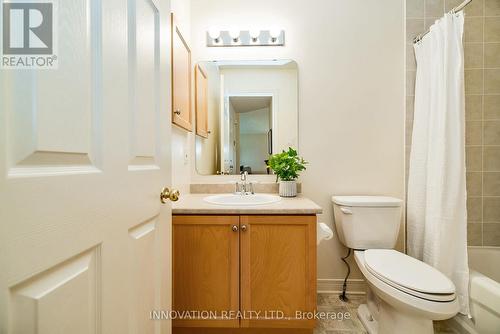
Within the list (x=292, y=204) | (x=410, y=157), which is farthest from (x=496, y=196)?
(x=292, y=204)

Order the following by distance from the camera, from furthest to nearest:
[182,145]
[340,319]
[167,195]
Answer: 1. [182,145]
2. [340,319]
3. [167,195]

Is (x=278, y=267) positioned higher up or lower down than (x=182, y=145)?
lower down

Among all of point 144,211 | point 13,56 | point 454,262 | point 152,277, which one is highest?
point 13,56

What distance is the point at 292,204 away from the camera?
137 cm

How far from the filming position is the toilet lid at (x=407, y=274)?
3.46 feet

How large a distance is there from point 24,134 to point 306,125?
1697 millimetres

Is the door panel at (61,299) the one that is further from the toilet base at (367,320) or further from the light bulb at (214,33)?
the light bulb at (214,33)

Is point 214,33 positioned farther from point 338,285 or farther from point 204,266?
point 338,285

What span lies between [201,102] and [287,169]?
84cm

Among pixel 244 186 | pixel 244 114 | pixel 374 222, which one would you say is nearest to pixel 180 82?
pixel 244 114

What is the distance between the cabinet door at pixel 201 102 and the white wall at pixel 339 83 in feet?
0.67

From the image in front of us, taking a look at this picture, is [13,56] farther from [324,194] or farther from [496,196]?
[496,196]

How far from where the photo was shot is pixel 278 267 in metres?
1.26

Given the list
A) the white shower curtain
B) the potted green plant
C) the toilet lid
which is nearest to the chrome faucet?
the potted green plant
